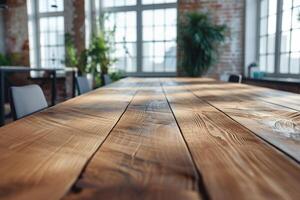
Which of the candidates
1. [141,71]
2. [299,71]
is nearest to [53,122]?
[299,71]

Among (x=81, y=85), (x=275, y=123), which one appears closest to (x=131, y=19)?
(x=81, y=85)

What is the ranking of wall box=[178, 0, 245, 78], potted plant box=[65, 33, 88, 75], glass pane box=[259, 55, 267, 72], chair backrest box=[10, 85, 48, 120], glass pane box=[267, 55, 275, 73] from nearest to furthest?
chair backrest box=[10, 85, 48, 120], glass pane box=[267, 55, 275, 73], glass pane box=[259, 55, 267, 72], wall box=[178, 0, 245, 78], potted plant box=[65, 33, 88, 75]

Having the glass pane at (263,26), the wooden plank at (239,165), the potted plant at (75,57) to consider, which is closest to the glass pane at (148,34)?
the potted plant at (75,57)

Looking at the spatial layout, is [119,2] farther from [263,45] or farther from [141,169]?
[141,169]

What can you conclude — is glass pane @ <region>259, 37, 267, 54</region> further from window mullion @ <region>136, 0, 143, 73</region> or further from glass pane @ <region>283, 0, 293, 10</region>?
window mullion @ <region>136, 0, 143, 73</region>

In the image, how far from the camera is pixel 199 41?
497 centimetres

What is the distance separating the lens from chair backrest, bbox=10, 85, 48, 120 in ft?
3.86

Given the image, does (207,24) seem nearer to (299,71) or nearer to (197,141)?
(299,71)

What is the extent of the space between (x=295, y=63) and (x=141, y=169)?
14.4 ft

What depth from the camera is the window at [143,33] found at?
598 cm

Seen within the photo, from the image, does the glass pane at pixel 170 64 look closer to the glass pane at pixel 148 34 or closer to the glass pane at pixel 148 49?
the glass pane at pixel 148 49

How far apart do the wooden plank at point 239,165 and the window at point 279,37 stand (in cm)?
401

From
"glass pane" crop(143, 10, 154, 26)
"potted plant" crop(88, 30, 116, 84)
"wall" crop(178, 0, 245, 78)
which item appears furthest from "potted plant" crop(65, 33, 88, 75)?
"wall" crop(178, 0, 245, 78)

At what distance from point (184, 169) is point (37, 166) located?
0.25 meters
